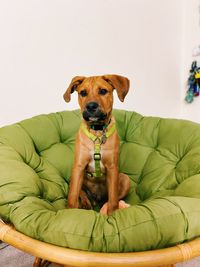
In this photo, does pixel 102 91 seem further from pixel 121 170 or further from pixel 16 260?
pixel 16 260

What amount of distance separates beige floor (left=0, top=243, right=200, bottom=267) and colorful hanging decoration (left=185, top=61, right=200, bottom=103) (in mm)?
1275

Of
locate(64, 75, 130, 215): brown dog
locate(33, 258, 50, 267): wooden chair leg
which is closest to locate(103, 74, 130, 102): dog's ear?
locate(64, 75, 130, 215): brown dog

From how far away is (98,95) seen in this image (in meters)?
1.31

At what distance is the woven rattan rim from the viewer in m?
0.78

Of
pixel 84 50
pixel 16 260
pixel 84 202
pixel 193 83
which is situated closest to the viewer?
pixel 84 202

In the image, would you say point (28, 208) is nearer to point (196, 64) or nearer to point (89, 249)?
point (89, 249)

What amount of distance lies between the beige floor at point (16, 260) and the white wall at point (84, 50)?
790mm

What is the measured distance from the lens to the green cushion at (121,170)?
0.85m

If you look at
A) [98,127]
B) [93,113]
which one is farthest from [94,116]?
[98,127]

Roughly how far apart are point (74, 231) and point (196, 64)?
1919 millimetres

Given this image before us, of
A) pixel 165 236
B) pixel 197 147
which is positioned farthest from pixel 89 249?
pixel 197 147

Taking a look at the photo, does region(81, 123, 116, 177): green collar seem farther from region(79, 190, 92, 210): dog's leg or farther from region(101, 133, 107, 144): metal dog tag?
region(79, 190, 92, 210): dog's leg

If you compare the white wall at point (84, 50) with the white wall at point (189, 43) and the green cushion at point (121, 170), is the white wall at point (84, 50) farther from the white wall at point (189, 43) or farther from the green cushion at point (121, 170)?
the green cushion at point (121, 170)

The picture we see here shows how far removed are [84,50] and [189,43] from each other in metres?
0.93
